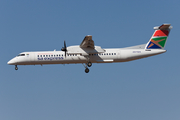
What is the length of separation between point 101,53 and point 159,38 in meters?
7.73

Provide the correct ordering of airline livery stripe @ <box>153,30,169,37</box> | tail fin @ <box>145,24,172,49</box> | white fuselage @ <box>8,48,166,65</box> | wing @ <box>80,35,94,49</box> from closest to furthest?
1. wing @ <box>80,35,94,49</box>
2. white fuselage @ <box>8,48,166,65</box>
3. tail fin @ <box>145,24,172,49</box>
4. airline livery stripe @ <box>153,30,169,37</box>

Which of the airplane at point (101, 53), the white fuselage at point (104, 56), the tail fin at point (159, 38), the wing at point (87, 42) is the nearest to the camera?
the wing at point (87, 42)

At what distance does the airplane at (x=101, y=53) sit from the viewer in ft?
131

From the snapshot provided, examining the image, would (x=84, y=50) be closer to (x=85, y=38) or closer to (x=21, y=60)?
(x=85, y=38)

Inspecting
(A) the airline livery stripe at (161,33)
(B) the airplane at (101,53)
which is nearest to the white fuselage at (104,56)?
(B) the airplane at (101,53)

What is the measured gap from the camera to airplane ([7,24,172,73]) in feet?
131

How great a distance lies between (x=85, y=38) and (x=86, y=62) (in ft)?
14.6

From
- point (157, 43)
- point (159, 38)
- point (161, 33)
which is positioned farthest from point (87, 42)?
point (161, 33)

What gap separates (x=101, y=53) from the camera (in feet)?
133

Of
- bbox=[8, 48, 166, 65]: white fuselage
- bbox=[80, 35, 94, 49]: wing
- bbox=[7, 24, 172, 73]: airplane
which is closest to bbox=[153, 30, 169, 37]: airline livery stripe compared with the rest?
bbox=[7, 24, 172, 73]: airplane

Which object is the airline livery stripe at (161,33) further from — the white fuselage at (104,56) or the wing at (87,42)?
the wing at (87,42)

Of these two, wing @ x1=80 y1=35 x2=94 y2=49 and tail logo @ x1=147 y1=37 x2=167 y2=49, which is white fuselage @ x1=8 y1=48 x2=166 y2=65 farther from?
wing @ x1=80 y1=35 x2=94 y2=49

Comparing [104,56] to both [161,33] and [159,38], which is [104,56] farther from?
[161,33]
